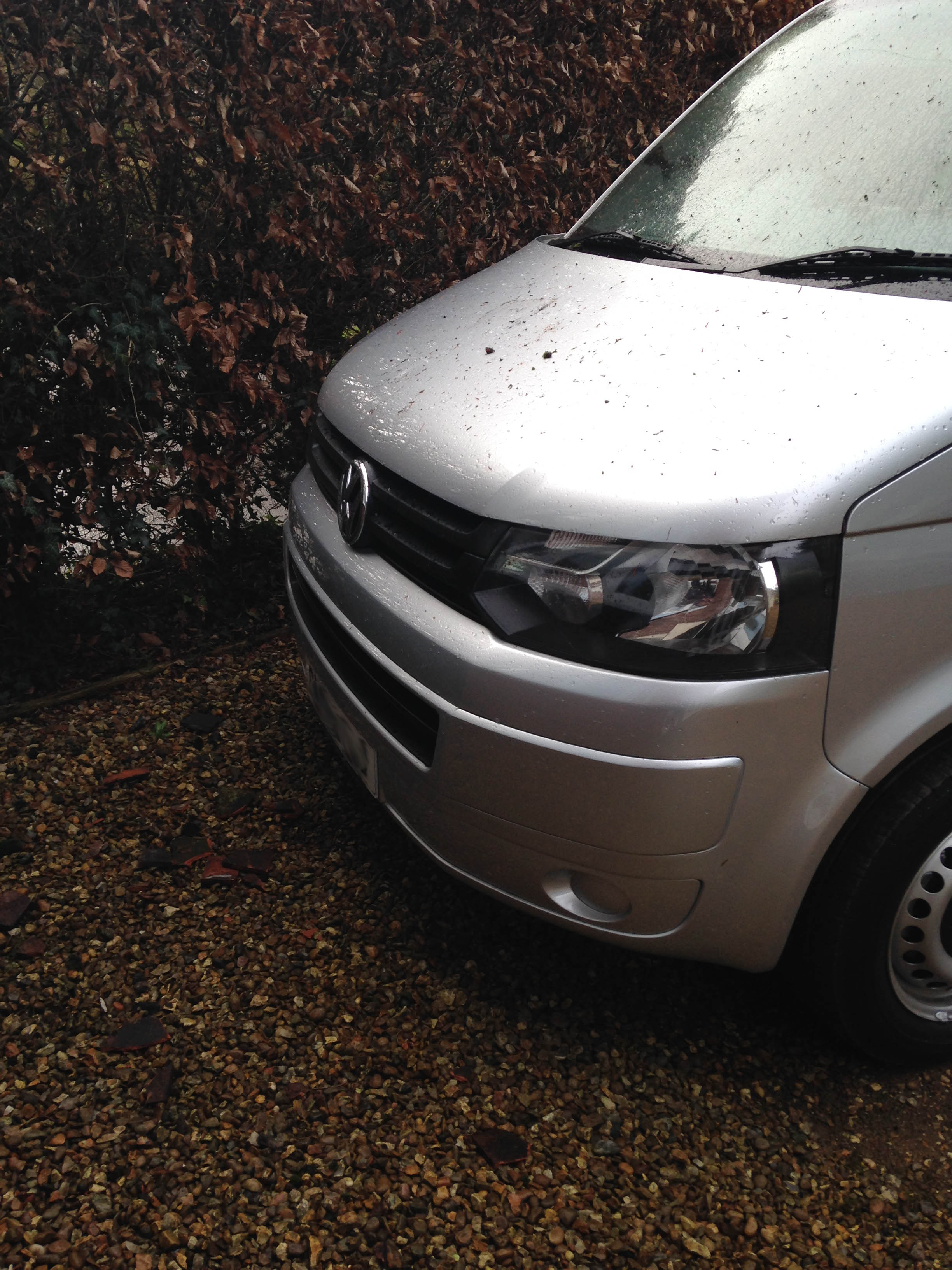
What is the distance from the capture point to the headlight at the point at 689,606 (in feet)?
5.59

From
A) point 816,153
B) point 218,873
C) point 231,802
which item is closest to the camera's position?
point 816,153

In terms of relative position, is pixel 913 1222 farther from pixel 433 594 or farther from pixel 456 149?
pixel 456 149

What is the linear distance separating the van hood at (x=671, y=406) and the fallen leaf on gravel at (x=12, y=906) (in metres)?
1.48

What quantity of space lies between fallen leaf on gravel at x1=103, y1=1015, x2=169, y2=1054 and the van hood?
1.36 metres

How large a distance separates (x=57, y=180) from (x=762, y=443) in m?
2.37

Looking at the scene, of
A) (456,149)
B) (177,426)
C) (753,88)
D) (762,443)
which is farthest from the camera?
(456,149)

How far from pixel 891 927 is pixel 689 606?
2.66 feet

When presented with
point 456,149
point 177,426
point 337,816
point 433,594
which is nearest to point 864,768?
point 433,594

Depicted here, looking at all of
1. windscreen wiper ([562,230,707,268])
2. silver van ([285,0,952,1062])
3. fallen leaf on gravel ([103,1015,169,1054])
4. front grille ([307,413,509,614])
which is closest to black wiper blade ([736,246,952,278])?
silver van ([285,0,952,1062])

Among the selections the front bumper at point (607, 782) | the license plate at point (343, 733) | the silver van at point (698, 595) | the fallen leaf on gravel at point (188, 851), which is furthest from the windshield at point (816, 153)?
the fallen leaf on gravel at point (188, 851)

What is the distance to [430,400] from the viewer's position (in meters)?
2.21

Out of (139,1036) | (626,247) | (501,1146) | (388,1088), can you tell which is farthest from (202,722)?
(626,247)

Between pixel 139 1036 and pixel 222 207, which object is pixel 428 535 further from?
pixel 222 207

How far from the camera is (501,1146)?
2078 mm
